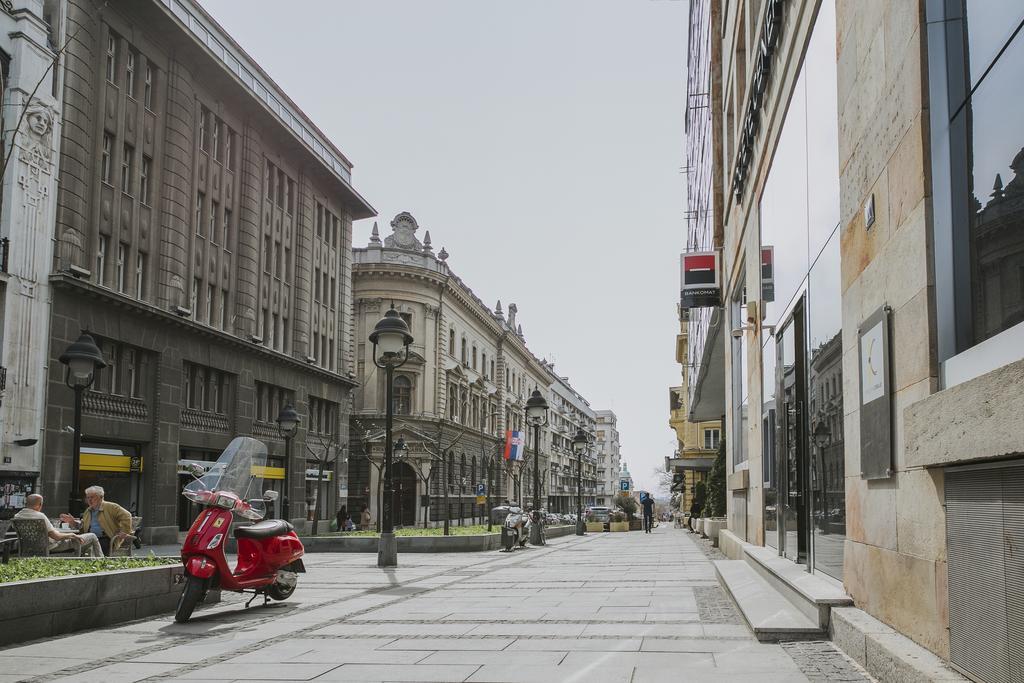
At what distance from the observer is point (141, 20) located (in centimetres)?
3191

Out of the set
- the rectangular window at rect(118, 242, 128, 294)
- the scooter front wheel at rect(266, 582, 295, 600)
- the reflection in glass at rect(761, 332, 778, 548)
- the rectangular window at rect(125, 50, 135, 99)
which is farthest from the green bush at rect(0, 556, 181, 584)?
the rectangular window at rect(125, 50, 135, 99)

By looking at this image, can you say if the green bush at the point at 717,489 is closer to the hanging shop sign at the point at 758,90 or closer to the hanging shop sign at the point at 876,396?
the hanging shop sign at the point at 758,90

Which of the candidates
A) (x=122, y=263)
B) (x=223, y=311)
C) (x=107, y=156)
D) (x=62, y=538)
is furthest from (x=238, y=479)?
(x=223, y=311)

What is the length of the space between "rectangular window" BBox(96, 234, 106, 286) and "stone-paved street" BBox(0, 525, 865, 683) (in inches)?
708

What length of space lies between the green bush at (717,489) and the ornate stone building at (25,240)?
20562 millimetres

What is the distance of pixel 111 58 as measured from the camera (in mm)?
30438

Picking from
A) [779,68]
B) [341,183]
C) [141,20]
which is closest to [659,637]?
[779,68]

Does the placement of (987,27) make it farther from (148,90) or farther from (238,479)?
(148,90)

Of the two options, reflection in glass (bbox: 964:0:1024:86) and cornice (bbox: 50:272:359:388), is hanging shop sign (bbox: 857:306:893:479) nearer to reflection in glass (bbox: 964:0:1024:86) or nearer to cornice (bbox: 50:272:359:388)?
reflection in glass (bbox: 964:0:1024:86)

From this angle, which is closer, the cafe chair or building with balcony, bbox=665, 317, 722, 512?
the cafe chair

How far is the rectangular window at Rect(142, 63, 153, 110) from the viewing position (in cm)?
3238

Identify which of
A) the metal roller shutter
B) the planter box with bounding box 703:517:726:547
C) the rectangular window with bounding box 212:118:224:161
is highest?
the rectangular window with bounding box 212:118:224:161

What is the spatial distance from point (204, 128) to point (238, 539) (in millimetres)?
28421

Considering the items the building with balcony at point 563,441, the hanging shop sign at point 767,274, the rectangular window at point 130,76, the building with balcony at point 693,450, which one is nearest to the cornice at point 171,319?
the rectangular window at point 130,76
